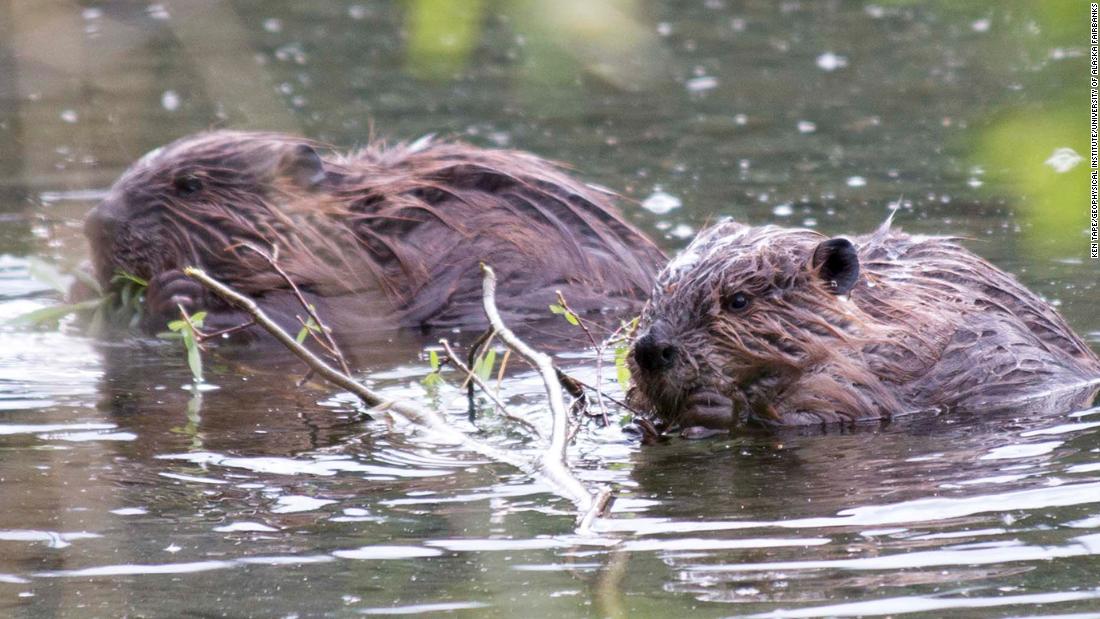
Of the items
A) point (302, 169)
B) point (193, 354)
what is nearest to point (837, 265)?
point (193, 354)

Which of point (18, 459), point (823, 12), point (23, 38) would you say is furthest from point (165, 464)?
point (823, 12)

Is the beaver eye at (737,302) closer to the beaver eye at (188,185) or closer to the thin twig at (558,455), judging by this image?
the thin twig at (558,455)

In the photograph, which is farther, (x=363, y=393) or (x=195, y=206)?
(x=195, y=206)

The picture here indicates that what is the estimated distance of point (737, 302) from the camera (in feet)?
13.1

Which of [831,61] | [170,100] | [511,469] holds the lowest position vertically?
[511,469]

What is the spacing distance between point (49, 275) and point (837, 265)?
3.18 metres

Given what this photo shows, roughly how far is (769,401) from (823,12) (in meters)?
8.02

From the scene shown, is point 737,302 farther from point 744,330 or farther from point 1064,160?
point 1064,160

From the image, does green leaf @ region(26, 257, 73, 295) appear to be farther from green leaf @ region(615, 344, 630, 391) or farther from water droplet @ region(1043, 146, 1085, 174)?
water droplet @ region(1043, 146, 1085, 174)

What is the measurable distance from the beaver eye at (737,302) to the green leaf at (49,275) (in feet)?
9.59

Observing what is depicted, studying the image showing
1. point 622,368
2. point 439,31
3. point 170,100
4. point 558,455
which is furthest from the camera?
point 170,100

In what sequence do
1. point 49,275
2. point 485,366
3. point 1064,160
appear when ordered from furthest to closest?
point 49,275
point 485,366
point 1064,160
